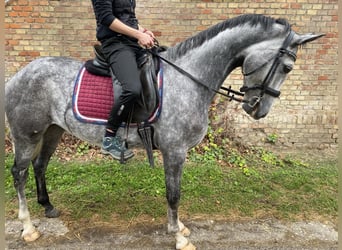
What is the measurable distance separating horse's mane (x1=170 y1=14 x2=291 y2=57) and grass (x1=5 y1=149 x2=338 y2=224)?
205 cm

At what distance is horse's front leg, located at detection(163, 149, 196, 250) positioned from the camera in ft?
9.58

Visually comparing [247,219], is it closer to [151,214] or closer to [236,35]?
[151,214]

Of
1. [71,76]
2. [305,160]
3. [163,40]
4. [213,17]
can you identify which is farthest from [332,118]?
[71,76]

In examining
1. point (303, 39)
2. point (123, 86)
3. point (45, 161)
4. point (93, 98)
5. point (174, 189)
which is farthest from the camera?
point (45, 161)

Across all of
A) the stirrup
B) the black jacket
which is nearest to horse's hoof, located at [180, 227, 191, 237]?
the stirrup

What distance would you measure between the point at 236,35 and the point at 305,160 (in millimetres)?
3588

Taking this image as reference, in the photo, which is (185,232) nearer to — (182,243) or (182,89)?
(182,243)

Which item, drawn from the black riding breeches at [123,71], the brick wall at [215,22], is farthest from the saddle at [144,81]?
the brick wall at [215,22]

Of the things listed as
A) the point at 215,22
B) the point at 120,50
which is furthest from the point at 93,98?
the point at 215,22

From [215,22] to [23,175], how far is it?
3.98 meters

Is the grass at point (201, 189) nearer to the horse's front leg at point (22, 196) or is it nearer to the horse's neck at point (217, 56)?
the horse's front leg at point (22, 196)

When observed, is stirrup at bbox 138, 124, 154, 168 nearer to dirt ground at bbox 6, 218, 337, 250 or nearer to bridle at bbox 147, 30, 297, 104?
bridle at bbox 147, 30, 297, 104

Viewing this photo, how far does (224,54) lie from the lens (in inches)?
108

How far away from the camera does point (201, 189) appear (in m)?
4.30
